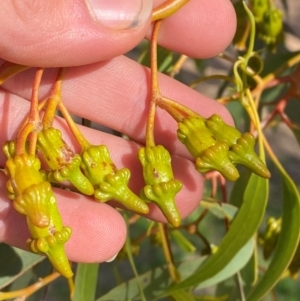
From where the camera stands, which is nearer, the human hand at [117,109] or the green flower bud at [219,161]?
the green flower bud at [219,161]

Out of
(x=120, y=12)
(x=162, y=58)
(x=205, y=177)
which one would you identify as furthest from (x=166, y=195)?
(x=162, y=58)

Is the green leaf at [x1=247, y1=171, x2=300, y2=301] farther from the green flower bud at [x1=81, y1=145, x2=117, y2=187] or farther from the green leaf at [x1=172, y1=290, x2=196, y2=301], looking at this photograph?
the green flower bud at [x1=81, y1=145, x2=117, y2=187]

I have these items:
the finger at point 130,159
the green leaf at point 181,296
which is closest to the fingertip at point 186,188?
the finger at point 130,159

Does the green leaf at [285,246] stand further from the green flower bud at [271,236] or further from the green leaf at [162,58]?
the green leaf at [162,58]

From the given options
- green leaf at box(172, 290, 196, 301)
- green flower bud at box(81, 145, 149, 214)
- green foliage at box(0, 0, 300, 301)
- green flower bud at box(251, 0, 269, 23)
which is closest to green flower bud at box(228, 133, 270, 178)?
green foliage at box(0, 0, 300, 301)

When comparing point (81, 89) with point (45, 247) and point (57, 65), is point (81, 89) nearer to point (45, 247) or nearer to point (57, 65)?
point (57, 65)

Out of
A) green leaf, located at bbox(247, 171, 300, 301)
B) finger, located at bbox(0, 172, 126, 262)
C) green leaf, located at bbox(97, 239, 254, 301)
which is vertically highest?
green leaf, located at bbox(247, 171, 300, 301)

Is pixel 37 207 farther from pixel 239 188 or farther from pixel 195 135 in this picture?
pixel 239 188
